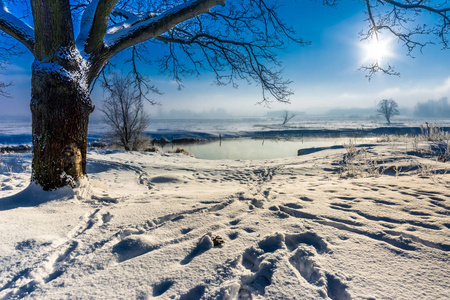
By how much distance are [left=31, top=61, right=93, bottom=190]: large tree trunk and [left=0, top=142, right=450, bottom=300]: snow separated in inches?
11.2

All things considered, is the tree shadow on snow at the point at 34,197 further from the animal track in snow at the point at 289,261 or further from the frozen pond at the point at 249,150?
the frozen pond at the point at 249,150

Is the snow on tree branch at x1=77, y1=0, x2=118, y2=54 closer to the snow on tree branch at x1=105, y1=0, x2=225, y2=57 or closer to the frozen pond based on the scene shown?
the snow on tree branch at x1=105, y1=0, x2=225, y2=57

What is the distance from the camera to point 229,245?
1919 mm

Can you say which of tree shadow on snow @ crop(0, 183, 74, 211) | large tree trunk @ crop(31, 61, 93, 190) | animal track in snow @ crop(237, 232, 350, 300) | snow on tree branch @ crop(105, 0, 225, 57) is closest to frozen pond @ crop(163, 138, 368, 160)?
snow on tree branch @ crop(105, 0, 225, 57)

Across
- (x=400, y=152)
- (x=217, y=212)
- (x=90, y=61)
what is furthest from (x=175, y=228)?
(x=400, y=152)

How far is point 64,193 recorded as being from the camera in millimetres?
3256

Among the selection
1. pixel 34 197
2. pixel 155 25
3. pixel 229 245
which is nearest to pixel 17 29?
pixel 155 25

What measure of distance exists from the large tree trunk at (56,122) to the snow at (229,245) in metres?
0.28

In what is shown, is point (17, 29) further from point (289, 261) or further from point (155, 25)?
point (289, 261)

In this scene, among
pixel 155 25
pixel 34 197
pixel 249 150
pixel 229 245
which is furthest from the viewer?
pixel 249 150

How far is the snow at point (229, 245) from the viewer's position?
1.43 meters

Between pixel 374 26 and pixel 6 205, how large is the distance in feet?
26.3

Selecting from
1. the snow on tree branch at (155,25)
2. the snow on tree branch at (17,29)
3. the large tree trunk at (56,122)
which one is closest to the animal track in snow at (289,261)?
the large tree trunk at (56,122)

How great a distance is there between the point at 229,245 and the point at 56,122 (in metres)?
3.05
